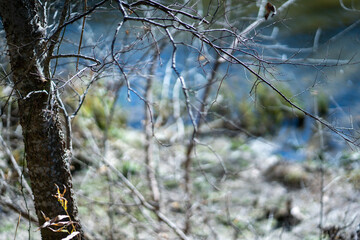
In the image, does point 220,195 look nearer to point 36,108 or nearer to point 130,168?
point 130,168

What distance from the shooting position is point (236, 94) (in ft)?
19.9

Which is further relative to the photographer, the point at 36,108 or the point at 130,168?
the point at 130,168

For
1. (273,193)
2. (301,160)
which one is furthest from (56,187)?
(301,160)

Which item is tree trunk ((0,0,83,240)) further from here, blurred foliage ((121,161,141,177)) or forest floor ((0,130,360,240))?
blurred foliage ((121,161,141,177))

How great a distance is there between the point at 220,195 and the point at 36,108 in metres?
3.75

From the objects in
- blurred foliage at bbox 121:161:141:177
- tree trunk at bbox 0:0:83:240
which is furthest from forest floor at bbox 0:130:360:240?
tree trunk at bbox 0:0:83:240

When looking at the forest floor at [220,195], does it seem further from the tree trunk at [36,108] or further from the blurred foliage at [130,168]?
the tree trunk at [36,108]

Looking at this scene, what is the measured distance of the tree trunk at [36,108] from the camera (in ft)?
4.71

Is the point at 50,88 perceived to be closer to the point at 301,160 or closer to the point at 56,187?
the point at 56,187

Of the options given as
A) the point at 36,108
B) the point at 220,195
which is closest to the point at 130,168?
the point at 220,195

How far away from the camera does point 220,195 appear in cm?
493

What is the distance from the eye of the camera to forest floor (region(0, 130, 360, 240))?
12.1 ft

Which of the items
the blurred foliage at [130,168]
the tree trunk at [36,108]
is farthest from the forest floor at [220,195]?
the tree trunk at [36,108]

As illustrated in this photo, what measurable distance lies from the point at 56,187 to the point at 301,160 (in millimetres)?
4548
